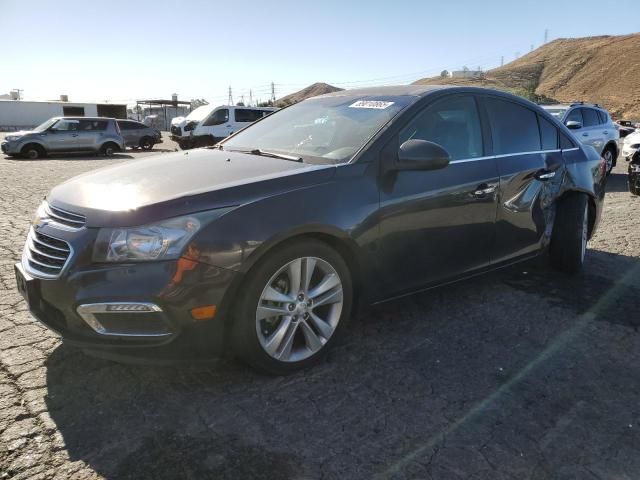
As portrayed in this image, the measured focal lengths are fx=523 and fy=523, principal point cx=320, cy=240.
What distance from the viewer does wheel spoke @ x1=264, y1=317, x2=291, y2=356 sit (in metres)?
2.78

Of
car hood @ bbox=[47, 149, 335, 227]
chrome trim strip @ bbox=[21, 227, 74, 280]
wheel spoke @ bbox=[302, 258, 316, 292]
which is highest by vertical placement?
car hood @ bbox=[47, 149, 335, 227]

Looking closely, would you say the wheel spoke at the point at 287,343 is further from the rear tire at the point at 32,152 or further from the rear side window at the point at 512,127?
the rear tire at the point at 32,152

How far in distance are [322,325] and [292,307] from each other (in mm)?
244

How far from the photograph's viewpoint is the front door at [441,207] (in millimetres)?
3193

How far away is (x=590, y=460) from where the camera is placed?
227cm

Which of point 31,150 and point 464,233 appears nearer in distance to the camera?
point 464,233

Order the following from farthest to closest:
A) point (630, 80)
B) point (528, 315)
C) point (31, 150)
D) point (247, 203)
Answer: point (630, 80) → point (31, 150) → point (528, 315) → point (247, 203)

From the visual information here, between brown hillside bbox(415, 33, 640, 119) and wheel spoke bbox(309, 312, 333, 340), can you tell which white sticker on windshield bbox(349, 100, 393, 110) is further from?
brown hillside bbox(415, 33, 640, 119)

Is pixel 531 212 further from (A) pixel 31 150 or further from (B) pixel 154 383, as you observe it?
(A) pixel 31 150

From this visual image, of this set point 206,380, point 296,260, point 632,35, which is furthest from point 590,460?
point 632,35

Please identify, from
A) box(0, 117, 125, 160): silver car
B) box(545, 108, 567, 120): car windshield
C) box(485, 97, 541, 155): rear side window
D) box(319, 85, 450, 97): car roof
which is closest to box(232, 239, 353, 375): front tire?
box(319, 85, 450, 97): car roof

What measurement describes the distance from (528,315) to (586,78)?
9555 centimetres

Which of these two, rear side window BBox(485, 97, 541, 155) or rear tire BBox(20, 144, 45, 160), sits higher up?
rear side window BBox(485, 97, 541, 155)

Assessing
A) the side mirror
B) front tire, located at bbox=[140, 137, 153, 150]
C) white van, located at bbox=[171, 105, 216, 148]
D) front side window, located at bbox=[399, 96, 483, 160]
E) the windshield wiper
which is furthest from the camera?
front tire, located at bbox=[140, 137, 153, 150]
